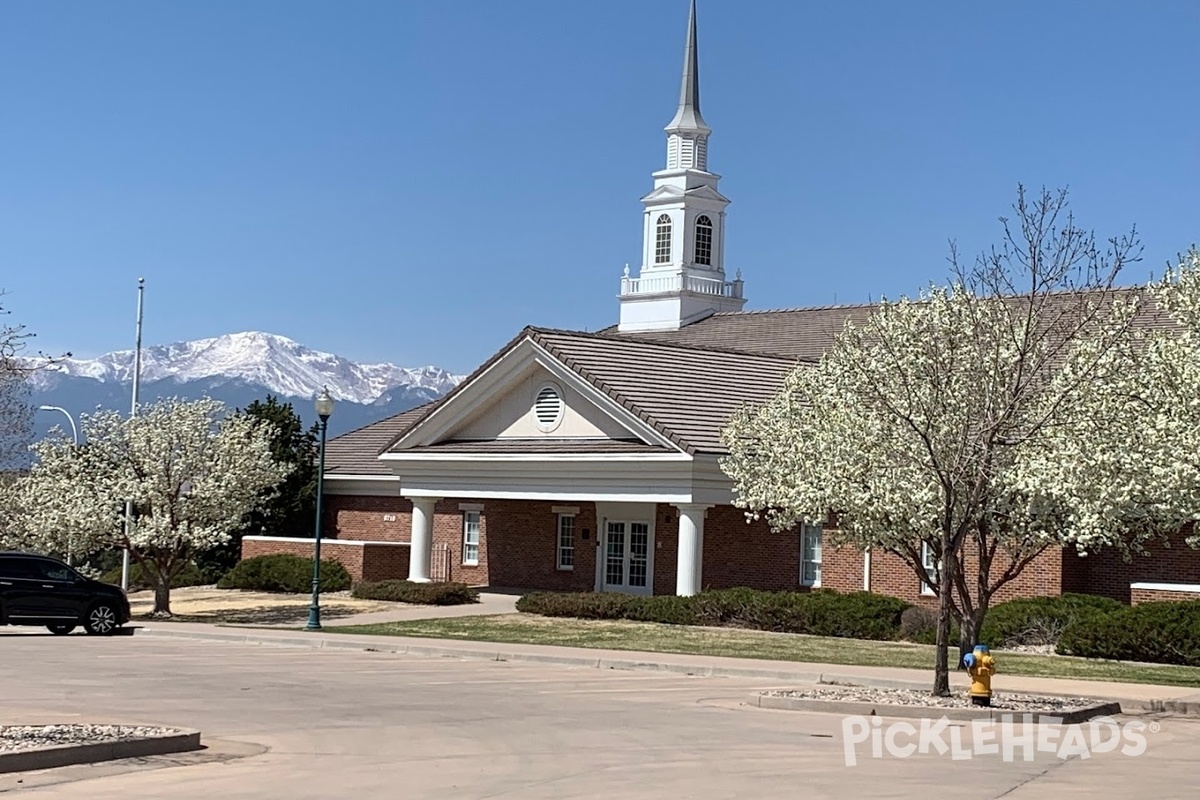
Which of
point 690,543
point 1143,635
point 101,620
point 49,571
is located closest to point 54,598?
point 49,571

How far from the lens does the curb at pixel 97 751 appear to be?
12.7 meters

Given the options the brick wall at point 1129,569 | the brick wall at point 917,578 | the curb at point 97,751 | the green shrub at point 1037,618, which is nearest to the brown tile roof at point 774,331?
the brick wall at point 917,578

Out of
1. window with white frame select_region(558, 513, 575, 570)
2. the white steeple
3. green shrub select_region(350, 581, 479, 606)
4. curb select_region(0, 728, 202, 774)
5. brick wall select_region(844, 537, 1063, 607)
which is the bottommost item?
curb select_region(0, 728, 202, 774)

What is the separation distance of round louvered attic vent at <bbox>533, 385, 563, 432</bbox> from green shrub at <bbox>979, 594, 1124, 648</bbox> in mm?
11698

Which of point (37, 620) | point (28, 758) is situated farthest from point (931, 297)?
point (37, 620)

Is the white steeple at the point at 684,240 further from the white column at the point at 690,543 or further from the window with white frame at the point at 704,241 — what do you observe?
the white column at the point at 690,543

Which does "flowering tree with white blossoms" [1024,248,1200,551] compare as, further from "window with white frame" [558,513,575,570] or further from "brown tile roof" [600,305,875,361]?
"brown tile roof" [600,305,875,361]

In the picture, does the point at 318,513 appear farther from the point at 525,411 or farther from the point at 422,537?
the point at 422,537

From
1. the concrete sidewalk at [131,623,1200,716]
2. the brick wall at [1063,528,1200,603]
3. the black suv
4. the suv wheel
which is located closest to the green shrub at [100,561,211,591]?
the concrete sidewalk at [131,623,1200,716]

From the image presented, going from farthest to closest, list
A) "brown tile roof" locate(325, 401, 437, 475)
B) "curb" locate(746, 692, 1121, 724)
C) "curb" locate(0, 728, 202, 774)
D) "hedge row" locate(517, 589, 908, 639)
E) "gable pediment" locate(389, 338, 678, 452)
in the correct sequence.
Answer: "brown tile roof" locate(325, 401, 437, 475) < "gable pediment" locate(389, 338, 678, 452) < "hedge row" locate(517, 589, 908, 639) < "curb" locate(746, 692, 1121, 724) < "curb" locate(0, 728, 202, 774)

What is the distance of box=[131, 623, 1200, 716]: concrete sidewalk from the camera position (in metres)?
20.5

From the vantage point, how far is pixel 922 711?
1802cm

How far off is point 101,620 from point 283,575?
38.3 ft

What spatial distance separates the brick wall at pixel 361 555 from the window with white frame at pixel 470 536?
4.86 feet
